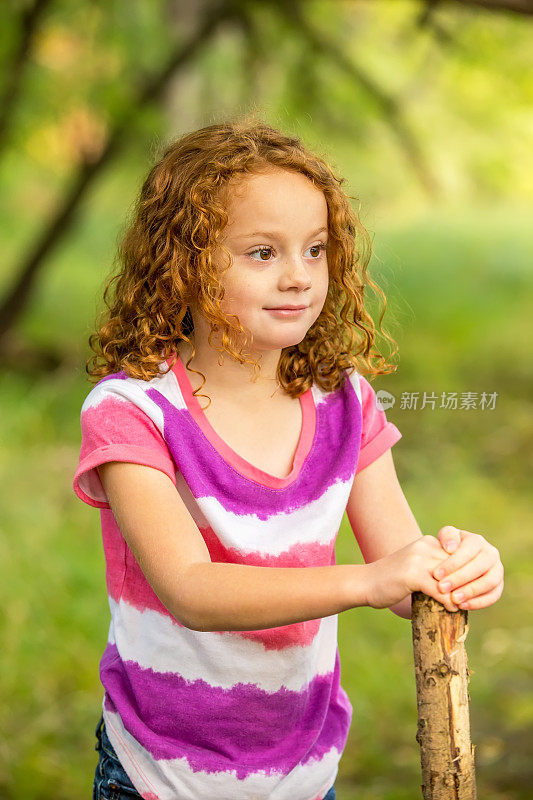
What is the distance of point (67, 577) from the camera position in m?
3.75

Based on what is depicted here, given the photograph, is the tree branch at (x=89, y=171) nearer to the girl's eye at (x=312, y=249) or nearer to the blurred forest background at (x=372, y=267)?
the blurred forest background at (x=372, y=267)

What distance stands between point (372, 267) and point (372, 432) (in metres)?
2.85

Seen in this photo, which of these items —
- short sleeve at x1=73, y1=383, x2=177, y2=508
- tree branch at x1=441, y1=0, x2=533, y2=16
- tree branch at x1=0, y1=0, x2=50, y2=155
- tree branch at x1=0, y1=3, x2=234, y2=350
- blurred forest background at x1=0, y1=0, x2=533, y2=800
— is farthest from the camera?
tree branch at x1=0, y1=3, x2=234, y2=350

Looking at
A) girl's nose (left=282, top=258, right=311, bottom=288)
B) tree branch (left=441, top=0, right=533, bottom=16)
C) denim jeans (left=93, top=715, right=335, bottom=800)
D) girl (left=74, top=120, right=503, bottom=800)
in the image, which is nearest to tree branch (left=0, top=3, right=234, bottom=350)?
tree branch (left=441, top=0, right=533, bottom=16)

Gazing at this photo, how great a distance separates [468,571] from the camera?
110 centimetres

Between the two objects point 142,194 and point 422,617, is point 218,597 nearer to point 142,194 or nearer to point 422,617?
point 422,617

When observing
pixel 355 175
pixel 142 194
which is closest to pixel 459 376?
pixel 355 175

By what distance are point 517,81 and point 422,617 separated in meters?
4.42

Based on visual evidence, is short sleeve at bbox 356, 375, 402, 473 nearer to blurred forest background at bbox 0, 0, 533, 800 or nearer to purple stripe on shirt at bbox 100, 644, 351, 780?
purple stripe on shirt at bbox 100, 644, 351, 780

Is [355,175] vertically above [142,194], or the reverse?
[355,175]

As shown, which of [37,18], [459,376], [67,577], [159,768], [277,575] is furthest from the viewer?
[459,376]

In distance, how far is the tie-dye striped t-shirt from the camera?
130 centimetres

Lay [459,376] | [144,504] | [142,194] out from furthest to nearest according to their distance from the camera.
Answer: [459,376], [142,194], [144,504]

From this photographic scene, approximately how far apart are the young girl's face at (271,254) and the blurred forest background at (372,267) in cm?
164
